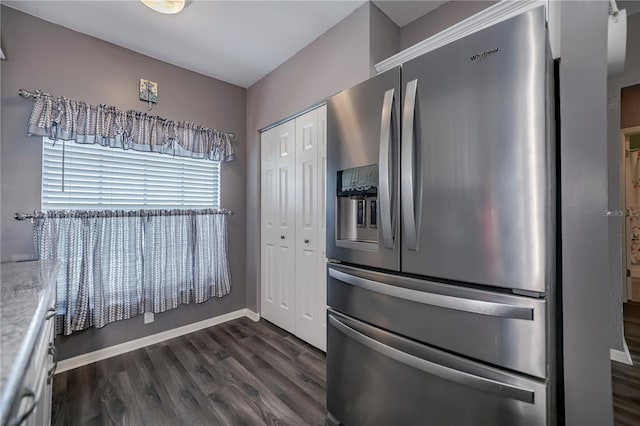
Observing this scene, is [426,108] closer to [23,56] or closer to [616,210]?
[616,210]

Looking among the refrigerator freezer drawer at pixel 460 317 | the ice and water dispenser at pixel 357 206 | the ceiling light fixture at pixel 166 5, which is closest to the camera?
the refrigerator freezer drawer at pixel 460 317

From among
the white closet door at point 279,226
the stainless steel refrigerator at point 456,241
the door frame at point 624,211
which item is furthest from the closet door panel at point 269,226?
the door frame at point 624,211

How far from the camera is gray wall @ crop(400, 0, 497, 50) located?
1826mm

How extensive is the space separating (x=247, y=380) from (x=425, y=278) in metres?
1.63

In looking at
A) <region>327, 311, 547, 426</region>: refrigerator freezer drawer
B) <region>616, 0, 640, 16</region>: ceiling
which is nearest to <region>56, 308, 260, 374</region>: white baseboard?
<region>327, 311, 547, 426</region>: refrigerator freezer drawer

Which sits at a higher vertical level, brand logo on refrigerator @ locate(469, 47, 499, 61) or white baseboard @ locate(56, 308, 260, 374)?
brand logo on refrigerator @ locate(469, 47, 499, 61)

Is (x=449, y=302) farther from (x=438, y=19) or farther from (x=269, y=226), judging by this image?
(x=269, y=226)

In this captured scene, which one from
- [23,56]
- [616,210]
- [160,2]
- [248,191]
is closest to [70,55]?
[23,56]

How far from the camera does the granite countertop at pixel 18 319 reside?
55cm

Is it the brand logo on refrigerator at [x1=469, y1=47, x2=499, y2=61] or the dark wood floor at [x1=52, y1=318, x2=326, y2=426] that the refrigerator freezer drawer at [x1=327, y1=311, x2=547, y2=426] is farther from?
the brand logo on refrigerator at [x1=469, y1=47, x2=499, y2=61]

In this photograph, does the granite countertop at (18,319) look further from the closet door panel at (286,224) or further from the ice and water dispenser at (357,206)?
A: the closet door panel at (286,224)

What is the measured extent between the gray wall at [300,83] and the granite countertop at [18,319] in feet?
6.16

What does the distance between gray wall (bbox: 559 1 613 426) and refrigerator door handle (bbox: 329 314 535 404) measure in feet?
0.98

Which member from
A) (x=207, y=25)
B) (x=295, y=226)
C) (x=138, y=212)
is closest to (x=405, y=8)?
(x=207, y=25)
